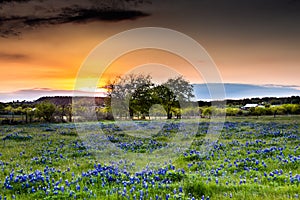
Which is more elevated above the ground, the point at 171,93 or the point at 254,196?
the point at 171,93

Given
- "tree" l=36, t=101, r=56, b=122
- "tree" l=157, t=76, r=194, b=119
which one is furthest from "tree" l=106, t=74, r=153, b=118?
"tree" l=36, t=101, r=56, b=122

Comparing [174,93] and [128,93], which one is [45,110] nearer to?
[128,93]

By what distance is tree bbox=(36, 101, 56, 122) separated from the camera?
160ft

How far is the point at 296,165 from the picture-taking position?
375 inches

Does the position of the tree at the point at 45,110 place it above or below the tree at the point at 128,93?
below

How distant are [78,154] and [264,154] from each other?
7.84 meters

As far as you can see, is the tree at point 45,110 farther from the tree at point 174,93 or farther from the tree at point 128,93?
the tree at point 174,93

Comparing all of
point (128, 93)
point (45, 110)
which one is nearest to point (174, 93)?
point (128, 93)

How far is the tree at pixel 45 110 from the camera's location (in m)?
48.7

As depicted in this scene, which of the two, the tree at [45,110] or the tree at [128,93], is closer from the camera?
the tree at [45,110]

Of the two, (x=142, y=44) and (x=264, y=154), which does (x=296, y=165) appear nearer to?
(x=264, y=154)

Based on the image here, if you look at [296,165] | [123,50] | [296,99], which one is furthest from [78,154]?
[296,99]

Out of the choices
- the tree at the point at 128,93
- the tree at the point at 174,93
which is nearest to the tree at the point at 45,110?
the tree at the point at 128,93

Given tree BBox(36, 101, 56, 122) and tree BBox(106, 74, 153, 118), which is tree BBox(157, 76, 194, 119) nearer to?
tree BBox(106, 74, 153, 118)
